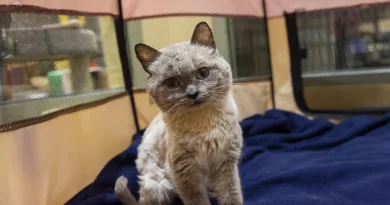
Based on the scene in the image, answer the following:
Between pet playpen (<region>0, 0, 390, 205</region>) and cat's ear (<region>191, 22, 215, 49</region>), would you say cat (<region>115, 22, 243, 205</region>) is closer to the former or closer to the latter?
cat's ear (<region>191, 22, 215, 49</region>)

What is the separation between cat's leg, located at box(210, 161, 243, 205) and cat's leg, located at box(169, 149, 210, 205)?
0.18 ft

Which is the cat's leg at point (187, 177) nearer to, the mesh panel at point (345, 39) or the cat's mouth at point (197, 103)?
the cat's mouth at point (197, 103)

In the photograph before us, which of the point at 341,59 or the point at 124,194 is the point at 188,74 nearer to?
the point at 124,194

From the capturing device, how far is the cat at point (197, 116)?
3.66 feet

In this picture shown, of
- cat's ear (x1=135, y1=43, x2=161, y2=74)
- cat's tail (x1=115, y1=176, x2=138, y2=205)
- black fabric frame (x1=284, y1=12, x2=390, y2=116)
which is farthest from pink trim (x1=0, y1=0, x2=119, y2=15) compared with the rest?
black fabric frame (x1=284, y1=12, x2=390, y2=116)

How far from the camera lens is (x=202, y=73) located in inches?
44.5

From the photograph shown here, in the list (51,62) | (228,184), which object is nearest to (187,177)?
(228,184)

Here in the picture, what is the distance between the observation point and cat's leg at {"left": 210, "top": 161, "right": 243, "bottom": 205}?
1183mm

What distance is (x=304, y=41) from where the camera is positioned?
2176mm

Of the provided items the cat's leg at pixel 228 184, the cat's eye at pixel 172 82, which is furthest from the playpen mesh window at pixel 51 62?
the cat's leg at pixel 228 184

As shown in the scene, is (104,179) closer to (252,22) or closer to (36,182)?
(36,182)

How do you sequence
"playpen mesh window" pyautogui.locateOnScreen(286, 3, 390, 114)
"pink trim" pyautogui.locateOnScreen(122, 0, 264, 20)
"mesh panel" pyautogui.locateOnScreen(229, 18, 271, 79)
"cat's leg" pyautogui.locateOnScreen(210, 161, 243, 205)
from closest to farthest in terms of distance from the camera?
1. "cat's leg" pyautogui.locateOnScreen(210, 161, 243, 205)
2. "pink trim" pyautogui.locateOnScreen(122, 0, 264, 20)
3. "playpen mesh window" pyautogui.locateOnScreen(286, 3, 390, 114)
4. "mesh panel" pyautogui.locateOnScreen(229, 18, 271, 79)

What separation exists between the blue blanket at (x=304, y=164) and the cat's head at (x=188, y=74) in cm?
34

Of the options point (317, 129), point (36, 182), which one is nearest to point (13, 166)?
point (36, 182)
